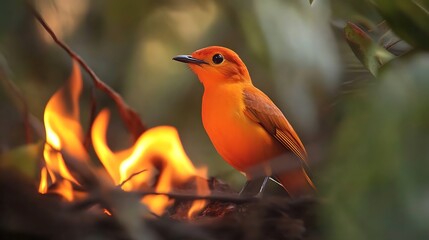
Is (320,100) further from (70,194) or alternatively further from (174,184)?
(70,194)

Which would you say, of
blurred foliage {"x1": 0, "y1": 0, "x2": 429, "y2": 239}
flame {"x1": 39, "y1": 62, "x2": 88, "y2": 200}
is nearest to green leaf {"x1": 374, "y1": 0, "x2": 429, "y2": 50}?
blurred foliage {"x1": 0, "y1": 0, "x2": 429, "y2": 239}

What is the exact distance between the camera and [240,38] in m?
0.70

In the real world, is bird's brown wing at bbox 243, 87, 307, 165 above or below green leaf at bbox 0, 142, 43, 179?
below

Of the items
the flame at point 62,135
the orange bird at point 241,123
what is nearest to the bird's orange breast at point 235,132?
the orange bird at point 241,123

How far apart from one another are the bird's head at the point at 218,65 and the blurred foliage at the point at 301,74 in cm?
4

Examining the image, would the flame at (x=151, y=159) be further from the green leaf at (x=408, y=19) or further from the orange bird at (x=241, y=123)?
the green leaf at (x=408, y=19)

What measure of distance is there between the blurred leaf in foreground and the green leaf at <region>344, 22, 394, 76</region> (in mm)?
150

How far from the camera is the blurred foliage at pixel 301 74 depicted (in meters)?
0.45

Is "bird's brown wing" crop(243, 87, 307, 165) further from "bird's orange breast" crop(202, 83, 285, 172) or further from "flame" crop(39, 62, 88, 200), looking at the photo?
"flame" crop(39, 62, 88, 200)

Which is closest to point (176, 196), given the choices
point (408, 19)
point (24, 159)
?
point (24, 159)

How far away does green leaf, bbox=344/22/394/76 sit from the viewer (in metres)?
0.61

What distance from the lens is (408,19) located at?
0.54 meters

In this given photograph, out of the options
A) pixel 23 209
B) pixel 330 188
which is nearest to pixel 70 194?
pixel 23 209

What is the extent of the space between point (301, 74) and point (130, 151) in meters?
0.16
